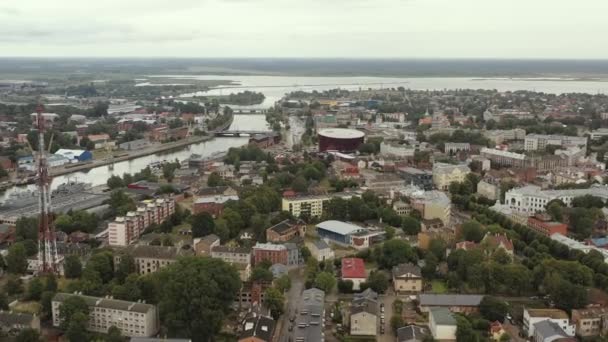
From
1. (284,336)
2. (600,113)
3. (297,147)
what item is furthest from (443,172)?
(600,113)

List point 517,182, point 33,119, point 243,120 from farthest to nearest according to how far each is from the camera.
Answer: point 243,120 → point 33,119 → point 517,182

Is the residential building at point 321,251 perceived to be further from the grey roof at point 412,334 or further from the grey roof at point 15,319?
the grey roof at point 15,319

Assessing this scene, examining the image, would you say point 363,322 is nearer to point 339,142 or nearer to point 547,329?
point 547,329

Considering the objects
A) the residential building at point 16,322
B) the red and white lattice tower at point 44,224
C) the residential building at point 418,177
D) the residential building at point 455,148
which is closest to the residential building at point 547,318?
the residential building at point 16,322

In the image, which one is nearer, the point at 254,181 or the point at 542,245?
the point at 542,245

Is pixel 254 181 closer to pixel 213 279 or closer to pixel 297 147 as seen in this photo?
pixel 297 147

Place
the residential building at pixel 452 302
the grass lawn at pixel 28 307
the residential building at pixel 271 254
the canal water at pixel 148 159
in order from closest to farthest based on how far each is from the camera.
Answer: the residential building at pixel 452 302
the grass lawn at pixel 28 307
the residential building at pixel 271 254
the canal water at pixel 148 159

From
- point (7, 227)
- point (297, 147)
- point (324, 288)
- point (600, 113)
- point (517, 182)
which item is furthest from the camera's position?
point (600, 113)
